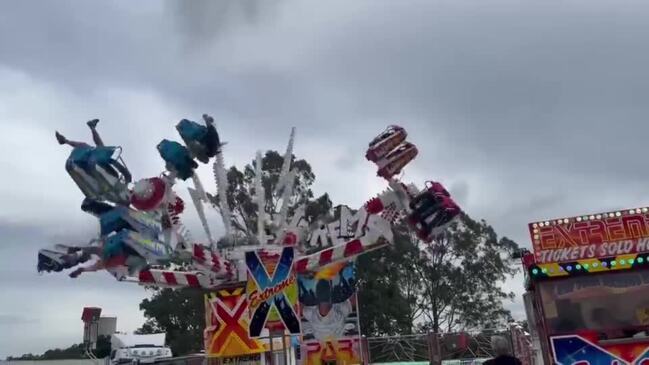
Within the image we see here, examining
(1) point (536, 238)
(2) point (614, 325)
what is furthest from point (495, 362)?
(1) point (536, 238)

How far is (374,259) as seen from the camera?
48875mm

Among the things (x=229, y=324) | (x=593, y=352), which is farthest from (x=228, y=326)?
(x=593, y=352)

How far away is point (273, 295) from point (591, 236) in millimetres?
5291

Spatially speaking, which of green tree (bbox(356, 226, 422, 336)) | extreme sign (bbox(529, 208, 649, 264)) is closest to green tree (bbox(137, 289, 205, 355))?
green tree (bbox(356, 226, 422, 336))

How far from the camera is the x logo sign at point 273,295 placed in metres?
11.7

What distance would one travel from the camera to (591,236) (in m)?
9.17

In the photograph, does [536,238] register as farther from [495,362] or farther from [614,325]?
[495,362]

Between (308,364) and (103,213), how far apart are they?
732 cm

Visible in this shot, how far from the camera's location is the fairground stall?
8086 millimetres

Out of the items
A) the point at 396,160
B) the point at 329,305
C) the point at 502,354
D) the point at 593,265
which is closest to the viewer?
the point at 502,354

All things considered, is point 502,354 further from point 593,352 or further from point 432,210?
point 432,210

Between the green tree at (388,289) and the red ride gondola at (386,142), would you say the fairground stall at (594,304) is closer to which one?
the red ride gondola at (386,142)

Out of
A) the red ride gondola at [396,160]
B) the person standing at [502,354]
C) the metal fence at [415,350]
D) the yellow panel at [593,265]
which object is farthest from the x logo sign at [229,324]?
the person standing at [502,354]

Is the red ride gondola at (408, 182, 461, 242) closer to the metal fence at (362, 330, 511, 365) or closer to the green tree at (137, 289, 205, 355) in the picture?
the metal fence at (362, 330, 511, 365)
